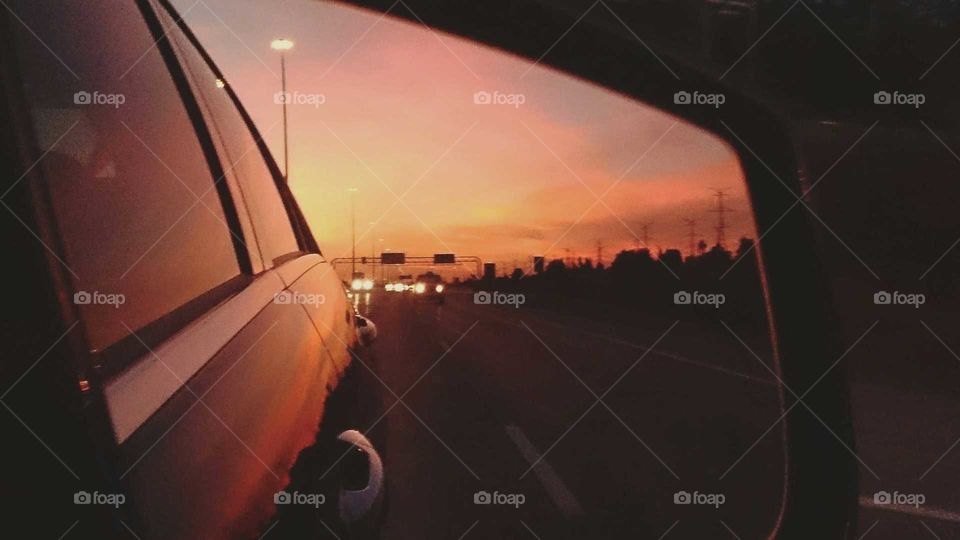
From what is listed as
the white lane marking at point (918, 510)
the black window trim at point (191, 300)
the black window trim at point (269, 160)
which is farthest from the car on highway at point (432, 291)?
the black window trim at point (191, 300)

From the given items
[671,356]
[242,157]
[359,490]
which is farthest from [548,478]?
[671,356]

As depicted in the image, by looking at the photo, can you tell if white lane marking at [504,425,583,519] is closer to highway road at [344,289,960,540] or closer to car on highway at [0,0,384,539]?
highway road at [344,289,960,540]

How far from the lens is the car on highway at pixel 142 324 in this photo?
105 centimetres

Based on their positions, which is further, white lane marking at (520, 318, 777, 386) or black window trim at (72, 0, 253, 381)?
white lane marking at (520, 318, 777, 386)

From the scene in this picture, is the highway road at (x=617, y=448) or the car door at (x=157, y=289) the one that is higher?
the car door at (x=157, y=289)

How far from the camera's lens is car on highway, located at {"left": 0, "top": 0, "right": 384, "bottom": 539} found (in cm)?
105

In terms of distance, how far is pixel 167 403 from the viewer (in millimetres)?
1441

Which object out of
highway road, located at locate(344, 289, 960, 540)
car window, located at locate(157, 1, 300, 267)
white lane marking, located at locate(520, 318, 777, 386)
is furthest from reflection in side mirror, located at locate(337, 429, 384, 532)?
white lane marking, located at locate(520, 318, 777, 386)

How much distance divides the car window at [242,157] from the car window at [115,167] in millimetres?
531

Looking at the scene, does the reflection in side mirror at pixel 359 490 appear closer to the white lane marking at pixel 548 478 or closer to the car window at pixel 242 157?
the car window at pixel 242 157

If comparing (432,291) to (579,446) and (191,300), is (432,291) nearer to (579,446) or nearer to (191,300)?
(579,446)

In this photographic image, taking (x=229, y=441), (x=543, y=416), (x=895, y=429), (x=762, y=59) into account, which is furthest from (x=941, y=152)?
(x=229, y=441)

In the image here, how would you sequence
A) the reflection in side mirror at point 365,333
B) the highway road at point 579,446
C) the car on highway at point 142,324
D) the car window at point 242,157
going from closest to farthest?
the car on highway at point 142,324 < the car window at point 242,157 < the reflection in side mirror at point 365,333 < the highway road at point 579,446

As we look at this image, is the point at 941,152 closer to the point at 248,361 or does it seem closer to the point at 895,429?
the point at 895,429
